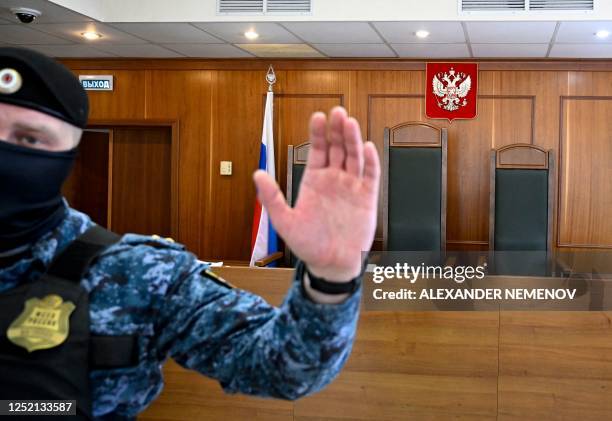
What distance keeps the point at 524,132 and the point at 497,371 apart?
3.32m

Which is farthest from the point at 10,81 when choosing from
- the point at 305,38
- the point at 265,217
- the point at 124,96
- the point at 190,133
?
the point at 124,96

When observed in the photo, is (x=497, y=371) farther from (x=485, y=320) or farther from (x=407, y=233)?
(x=407, y=233)

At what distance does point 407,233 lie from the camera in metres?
6.19

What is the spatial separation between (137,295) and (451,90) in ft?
20.3

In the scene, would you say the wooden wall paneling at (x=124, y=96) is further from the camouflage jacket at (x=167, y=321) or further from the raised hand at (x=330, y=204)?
the raised hand at (x=330, y=204)

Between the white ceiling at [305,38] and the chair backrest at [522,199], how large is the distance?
943 mm

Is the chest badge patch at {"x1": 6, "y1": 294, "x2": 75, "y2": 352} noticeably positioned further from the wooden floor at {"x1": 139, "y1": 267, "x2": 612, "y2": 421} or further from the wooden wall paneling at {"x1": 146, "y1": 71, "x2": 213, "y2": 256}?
the wooden wall paneling at {"x1": 146, "y1": 71, "x2": 213, "y2": 256}

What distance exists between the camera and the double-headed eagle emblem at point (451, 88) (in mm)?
6879

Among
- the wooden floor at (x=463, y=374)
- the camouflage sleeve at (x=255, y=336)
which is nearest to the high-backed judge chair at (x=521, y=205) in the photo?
the wooden floor at (x=463, y=374)

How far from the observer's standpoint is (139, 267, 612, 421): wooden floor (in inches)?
160

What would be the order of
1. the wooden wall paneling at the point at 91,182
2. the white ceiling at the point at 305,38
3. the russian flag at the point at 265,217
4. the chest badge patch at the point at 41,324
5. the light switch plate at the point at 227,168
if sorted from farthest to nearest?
the wooden wall paneling at the point at 91,182
the light switch plate at the point at 227,168
the russian flag at the point at 265,217
the white ceiling at the point at 305,38
the chest badge patch at the point at 41,324

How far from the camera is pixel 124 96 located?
7414mm

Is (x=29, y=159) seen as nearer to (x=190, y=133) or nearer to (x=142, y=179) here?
(x=190, y=133)

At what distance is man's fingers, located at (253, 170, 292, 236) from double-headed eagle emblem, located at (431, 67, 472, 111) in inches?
245
